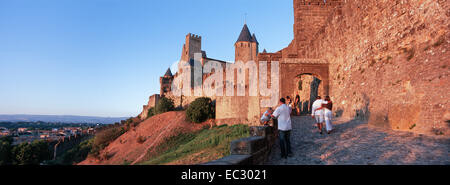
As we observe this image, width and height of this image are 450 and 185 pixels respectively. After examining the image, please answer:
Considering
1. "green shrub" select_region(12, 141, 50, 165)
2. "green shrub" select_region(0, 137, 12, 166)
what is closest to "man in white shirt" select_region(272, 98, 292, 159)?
"green shrub" select_region(12, 141, 50, 165)

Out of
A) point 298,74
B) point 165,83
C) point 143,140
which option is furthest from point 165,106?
point 298,74

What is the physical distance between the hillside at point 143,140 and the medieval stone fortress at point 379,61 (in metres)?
14.4

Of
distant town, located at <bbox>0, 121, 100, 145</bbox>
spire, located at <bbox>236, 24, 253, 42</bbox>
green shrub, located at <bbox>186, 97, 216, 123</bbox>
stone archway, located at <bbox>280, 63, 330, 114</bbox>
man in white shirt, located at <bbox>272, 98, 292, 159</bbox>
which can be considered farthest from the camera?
distant town, located at <bbox>0, 121, 100, 145</bbox>

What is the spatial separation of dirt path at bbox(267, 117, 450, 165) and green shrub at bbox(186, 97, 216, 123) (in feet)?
73.1

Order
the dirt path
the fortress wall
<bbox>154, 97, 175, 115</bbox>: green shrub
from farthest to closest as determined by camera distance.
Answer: <bbox>154, 97, 175, 115</bbox>: green shrub, the fortress wall, the dirt path

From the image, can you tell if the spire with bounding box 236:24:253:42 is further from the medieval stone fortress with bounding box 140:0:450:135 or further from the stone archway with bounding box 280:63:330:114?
the stone archway with bounding box 280:63:330:114

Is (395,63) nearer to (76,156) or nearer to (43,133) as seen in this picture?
(76,156)

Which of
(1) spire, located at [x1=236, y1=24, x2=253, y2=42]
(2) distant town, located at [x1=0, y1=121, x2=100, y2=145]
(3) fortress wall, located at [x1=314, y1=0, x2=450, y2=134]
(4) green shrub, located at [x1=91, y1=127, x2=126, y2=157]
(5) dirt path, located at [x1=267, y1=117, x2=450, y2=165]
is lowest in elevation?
(2) distant town, located at [x1=0, y1=121, x2=100, y2=145]

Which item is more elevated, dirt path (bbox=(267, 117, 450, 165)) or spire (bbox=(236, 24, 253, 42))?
spire (bbox=(236, 24, 253, 42))

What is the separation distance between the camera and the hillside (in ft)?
81.1

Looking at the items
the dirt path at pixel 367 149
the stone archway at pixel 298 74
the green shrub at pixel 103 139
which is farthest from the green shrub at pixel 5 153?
the dirt path at pixel 367 149

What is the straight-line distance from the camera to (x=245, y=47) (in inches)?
1791
